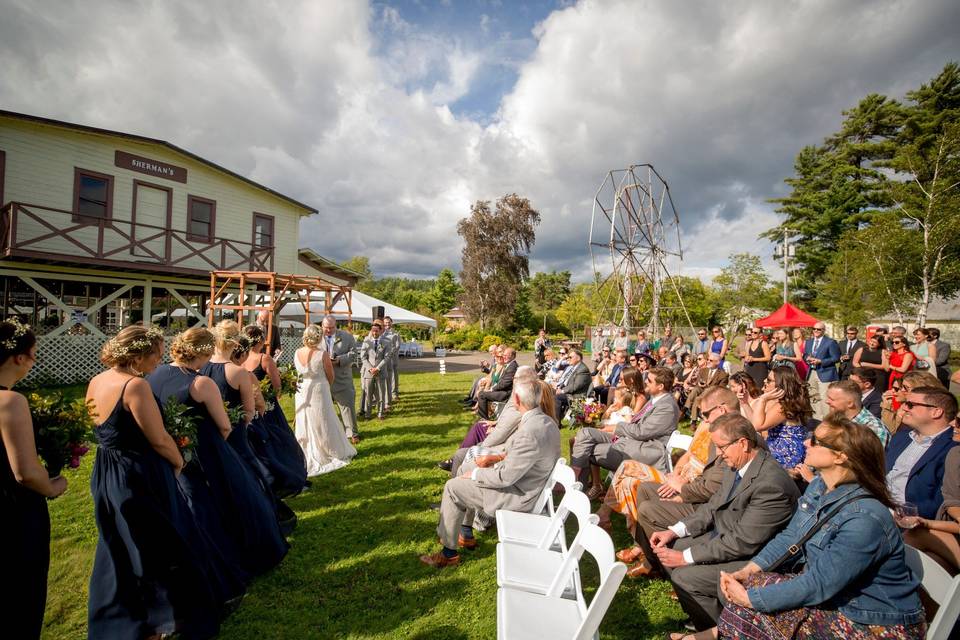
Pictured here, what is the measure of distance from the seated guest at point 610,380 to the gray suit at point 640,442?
4.22 metres

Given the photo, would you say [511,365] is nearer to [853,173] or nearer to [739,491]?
[739,491]

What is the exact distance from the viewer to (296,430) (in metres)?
6.36

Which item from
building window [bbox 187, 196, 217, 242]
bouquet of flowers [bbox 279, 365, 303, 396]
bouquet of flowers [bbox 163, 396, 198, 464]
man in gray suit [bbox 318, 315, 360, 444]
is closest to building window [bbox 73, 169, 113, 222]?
building window [bbox 187, 196, 217, 242]

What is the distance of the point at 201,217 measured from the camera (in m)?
17.0

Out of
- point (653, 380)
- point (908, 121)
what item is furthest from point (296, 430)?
point (908, 121)

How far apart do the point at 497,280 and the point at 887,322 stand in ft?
102

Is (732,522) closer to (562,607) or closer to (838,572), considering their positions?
(838,572)

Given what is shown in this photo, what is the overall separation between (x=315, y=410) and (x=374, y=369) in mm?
3043

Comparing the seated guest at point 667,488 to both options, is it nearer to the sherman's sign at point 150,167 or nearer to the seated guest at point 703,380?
the seated guest at point 703,380

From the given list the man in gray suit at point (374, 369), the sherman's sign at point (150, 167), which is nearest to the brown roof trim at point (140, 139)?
the sherman's sign at point (150, 167)

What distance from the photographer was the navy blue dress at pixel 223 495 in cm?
325

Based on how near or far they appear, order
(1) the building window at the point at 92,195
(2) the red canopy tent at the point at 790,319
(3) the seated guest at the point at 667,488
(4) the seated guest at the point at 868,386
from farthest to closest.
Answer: (2) the red canopy tent at the point at 790,319 → (1) the building window at the point at 92,195 → (4) the seated guest at the point at 868,386 → (3) the seated guest at the point at 667,488

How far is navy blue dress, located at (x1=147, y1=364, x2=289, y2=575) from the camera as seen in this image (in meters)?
3.25

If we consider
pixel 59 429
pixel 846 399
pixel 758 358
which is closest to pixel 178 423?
pixel 59 429
